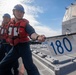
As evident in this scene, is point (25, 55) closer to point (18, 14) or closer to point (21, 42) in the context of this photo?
point (21, 42)

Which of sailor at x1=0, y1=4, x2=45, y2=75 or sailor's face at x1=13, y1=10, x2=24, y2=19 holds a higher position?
sailor's face at x1=13, y1=10, x2=24, y2=19

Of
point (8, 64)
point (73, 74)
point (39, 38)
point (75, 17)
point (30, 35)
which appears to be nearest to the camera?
point (39, 38)

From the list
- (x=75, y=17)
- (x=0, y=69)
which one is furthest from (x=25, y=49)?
(x=75, y=17)

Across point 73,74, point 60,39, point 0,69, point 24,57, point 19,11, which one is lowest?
point 73,74

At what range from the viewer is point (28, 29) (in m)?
3.95

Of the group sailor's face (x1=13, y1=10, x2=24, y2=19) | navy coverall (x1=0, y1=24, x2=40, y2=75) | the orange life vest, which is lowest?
navy coverall (x1=0, y1=24, x2=40, y2=75)

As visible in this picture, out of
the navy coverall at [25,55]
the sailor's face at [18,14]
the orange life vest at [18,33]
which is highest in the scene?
the sailor's face at [18,14]

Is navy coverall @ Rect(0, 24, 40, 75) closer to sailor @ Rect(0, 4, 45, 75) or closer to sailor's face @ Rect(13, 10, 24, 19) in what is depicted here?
sailor @ Rect(0, 4, 45, 75)

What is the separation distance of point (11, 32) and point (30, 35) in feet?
1.97

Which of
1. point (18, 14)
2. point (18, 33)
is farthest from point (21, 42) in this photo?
point (18, 14)

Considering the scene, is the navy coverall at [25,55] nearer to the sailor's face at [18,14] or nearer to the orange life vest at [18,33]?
the orange life vest at [18,33]

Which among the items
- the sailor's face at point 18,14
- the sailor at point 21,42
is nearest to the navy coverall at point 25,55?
the sailor at point 21,42

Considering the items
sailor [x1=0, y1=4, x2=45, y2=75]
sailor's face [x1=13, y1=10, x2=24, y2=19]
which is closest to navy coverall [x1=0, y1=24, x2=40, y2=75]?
sailor [x1=0, y1=4, x2=45, y2=75]

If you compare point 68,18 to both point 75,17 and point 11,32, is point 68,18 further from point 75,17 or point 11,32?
point 11,32
